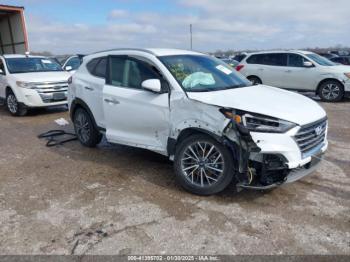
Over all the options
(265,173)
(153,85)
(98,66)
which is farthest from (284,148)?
(98,66)

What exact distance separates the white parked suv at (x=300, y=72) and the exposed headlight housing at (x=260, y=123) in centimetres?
725

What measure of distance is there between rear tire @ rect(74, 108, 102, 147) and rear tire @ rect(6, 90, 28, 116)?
4.01m

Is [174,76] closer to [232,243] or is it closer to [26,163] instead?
[232,243]

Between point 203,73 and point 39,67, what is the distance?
25.0 feet

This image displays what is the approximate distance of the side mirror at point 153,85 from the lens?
14.0 feet

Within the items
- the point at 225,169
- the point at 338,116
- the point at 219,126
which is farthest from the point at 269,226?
the point at 338,116

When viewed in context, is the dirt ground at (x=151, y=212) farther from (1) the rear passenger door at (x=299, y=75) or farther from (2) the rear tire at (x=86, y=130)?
(1) the rear passenger door at (x=299, y=75)

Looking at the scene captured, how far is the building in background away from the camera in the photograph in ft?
47.0

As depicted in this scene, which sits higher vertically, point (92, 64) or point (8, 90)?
point (92, 64)

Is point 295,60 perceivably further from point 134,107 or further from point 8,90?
point 8,90

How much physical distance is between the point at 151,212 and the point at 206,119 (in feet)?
3.99

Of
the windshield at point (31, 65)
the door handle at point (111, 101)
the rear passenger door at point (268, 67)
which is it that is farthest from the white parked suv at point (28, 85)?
the rear passenger door at point (268, 67)

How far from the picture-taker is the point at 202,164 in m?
4.07

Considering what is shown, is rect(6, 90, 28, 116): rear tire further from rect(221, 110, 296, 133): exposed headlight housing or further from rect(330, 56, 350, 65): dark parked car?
rect(330, 56, 350, 65): dark parked car
